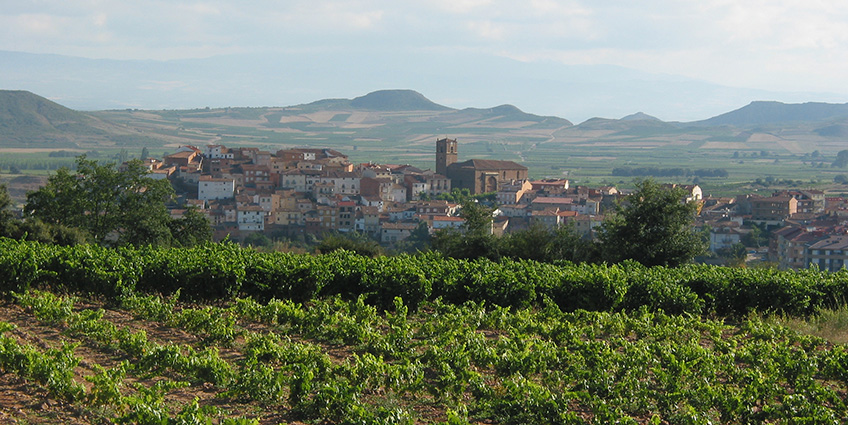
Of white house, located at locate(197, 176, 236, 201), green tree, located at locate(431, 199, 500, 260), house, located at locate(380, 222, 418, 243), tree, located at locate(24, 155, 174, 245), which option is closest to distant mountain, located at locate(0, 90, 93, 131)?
white house, located at locate(197, 176, 236, 201)

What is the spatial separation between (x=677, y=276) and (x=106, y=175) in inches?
791

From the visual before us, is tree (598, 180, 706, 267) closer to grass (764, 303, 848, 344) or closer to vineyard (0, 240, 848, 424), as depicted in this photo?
vineyard (0, 240, 848, 424)

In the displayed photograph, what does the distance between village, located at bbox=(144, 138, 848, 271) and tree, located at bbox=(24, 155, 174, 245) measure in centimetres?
2262

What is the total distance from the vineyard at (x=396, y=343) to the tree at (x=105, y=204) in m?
12.3

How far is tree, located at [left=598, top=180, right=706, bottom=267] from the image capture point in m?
17.3

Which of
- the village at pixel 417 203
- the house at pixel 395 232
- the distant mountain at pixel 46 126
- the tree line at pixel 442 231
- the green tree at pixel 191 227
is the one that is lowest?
the house at pixel 395 232

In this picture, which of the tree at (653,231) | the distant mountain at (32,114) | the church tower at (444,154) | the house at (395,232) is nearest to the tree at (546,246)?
the tree at (653,231)

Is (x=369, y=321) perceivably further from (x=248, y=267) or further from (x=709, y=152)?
(x=709, y=152)

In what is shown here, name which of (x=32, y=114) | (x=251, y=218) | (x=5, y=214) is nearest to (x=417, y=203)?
(x=251, y=218)

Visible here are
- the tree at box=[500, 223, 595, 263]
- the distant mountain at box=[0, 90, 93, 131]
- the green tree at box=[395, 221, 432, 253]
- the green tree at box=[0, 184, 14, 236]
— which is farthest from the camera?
the distant mountain at box=[0, 90, 93, 131]

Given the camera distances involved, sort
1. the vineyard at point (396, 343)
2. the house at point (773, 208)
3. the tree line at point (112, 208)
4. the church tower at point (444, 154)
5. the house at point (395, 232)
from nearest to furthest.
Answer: the vineyard at point (396, 343)
the tree line at point (112, 208)
the house at point (395, 232)
the house at point (773, 208)
the church tower at point (444, 154)

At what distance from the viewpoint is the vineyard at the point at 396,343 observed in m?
5.80

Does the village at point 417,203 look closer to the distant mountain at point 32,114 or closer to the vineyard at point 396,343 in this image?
the vineyard at point 396,343

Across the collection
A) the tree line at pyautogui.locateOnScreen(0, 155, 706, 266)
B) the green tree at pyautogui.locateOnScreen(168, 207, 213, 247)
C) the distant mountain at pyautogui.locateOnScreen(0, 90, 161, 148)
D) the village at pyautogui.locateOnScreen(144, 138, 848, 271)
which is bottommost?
the village at pyautogui.locateOnScreen(144, 138, 848, 271)
